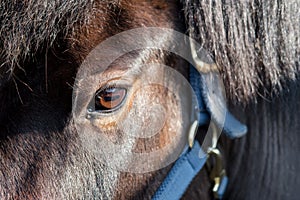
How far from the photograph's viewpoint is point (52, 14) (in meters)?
1.31

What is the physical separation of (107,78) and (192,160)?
36 centimetres

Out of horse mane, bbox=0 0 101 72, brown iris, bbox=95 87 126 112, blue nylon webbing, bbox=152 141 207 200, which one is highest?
horse mane, bbox=0 0 101 72

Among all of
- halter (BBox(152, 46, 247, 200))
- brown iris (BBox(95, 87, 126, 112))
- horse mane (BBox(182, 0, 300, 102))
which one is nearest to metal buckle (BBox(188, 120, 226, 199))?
halter (BBox(152, 46, 247, 200))

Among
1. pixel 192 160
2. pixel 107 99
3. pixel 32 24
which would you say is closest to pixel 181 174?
pixel 192 160

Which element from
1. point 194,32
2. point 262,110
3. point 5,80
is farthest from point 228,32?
point 5,80

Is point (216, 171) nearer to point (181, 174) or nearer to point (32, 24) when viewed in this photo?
point (181, 174)

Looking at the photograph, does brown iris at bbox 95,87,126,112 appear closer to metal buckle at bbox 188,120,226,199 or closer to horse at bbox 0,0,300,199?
horse at bbox 0,0,300,199

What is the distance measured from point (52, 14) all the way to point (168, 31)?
0.33 metres

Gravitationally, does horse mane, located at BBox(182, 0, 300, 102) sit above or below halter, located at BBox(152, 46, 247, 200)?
above

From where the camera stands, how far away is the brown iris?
4.52 ft

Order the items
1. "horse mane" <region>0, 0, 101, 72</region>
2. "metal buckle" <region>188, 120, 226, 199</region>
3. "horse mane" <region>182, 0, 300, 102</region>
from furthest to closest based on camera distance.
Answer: "metal buckle" <region>188, 120, 226, 199</region> < "horse mane" <region>182, 0, 300, 102</region> < "horse mane" <region>0, 0, 101, 72</region>

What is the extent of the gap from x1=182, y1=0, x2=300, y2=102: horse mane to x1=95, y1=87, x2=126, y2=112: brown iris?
26cm

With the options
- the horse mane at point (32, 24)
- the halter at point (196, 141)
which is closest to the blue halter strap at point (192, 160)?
the halter at point (196, 141)

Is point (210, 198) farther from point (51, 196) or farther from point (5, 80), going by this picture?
point (5, 80)
